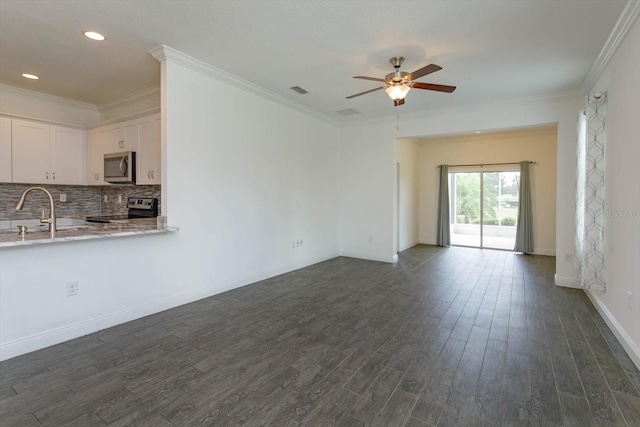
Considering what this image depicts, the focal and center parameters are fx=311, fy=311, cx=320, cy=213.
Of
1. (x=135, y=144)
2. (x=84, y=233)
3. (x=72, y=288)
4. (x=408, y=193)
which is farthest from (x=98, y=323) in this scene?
(x=408, y=193)

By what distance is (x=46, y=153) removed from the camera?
4926 millimetres

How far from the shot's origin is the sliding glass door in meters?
7.80

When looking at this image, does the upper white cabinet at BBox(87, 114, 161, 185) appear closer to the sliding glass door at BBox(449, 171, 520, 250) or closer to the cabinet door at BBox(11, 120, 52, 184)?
the cabinet door at BBox(11, 120, 52, 184)

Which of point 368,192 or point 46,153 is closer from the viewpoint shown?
point 46,153

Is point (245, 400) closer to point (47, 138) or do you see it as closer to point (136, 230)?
point (136, 230)

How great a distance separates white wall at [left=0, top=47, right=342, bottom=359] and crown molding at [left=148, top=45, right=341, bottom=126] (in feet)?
0.27

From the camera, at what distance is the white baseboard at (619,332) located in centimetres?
248

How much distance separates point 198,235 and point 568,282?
5.29 metres

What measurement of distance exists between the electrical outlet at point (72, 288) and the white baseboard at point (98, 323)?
0.29 m

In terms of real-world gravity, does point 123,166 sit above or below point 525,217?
above

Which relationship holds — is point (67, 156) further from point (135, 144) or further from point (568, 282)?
point (568, 282)

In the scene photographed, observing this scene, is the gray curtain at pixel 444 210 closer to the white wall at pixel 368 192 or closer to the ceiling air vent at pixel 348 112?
the white wall at pixel 368 192

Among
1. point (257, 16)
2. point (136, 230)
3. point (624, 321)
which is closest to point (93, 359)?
point (136, 230)

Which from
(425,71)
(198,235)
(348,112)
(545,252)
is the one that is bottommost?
(545,252)
